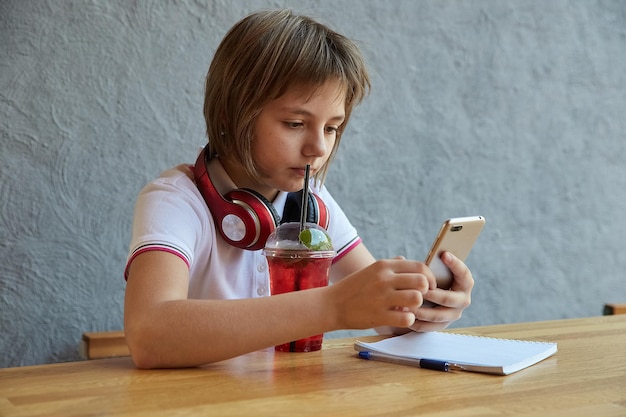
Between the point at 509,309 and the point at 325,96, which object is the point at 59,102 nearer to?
the point at 325,96

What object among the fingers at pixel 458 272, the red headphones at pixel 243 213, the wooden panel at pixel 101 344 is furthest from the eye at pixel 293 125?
the wooden panel at pixel 101 344

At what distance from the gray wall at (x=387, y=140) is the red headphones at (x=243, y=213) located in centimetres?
75

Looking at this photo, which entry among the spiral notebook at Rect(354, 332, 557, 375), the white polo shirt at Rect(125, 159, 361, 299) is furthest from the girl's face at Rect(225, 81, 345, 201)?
the spiral notebook at Rect(354, 332, 557, 375)

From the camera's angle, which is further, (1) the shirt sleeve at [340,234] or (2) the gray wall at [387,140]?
(2) the gray wall at [387,140]

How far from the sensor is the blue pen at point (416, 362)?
1117 mm

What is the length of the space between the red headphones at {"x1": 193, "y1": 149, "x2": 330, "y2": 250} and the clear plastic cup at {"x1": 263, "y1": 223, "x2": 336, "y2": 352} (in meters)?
0.08

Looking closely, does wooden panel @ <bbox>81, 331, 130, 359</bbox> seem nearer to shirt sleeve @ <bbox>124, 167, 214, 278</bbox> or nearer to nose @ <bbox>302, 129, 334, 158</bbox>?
shirt sleeve @ <bbox>124, 167, 214, 278</bbox>

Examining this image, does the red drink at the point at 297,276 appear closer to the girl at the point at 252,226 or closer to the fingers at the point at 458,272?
the girl at the point at 252,226

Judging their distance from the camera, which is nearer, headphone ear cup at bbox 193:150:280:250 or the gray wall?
headphone ear cup at bbox 193:150:280:250

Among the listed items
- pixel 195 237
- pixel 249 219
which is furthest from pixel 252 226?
pixel 195 237

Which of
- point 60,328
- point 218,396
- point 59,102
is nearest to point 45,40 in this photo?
point 59,102

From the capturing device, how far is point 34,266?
6.66ft

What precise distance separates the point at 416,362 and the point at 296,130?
0.49 m

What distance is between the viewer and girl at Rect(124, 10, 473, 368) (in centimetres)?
109
